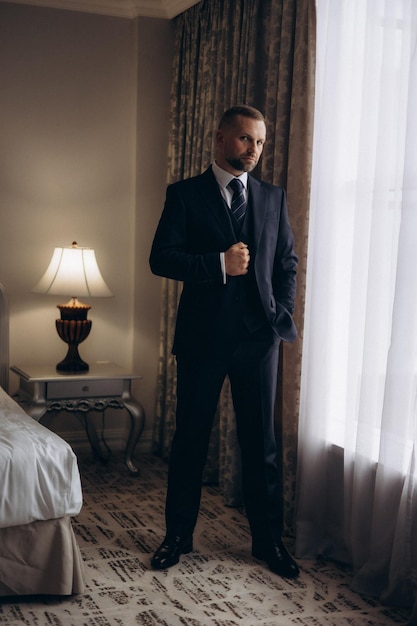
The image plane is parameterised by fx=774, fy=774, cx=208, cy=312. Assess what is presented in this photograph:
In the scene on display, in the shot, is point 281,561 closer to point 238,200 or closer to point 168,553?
point 168,553

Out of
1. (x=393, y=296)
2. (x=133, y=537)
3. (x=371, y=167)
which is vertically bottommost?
(x=133, y=537)

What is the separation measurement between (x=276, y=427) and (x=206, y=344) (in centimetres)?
78

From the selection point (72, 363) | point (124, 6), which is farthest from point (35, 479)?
point (124, 6)

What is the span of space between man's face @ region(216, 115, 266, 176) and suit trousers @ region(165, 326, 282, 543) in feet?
2.06

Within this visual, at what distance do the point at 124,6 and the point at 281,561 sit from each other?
3162 mm

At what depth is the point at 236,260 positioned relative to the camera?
2.78 metres

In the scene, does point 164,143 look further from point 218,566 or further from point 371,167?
point 218,566

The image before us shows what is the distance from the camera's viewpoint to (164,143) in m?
→ 4.60

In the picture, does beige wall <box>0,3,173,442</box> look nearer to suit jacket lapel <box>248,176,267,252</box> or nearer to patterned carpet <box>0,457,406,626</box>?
patterned carpet <box>0,457,406,626</box>

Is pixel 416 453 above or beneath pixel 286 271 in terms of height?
beneath

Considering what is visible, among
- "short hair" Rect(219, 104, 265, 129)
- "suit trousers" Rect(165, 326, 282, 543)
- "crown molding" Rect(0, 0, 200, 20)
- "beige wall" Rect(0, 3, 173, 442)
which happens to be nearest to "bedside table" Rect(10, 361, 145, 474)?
"beige wall" Rect(0, 3, 173, 442)

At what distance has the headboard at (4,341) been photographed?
14.0ft

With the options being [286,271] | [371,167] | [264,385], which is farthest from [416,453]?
[371,167]

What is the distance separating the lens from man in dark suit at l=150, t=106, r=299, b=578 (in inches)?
113
